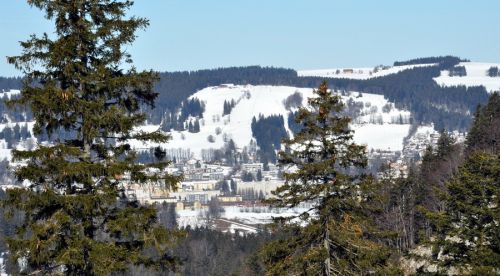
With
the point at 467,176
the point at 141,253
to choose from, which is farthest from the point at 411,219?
the point at 141,253

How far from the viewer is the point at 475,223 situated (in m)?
16.6

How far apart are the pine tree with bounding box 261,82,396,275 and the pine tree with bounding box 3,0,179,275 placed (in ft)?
15.8

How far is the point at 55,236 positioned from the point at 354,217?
24.8 ft

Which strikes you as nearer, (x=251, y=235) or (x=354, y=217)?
(x=354, y=217)

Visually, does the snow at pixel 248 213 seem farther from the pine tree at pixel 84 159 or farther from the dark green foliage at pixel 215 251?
the pine tree at pixel 84 159

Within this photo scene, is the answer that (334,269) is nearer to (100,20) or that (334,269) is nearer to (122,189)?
(122,189)

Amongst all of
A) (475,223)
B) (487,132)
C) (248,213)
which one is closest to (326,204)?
(475,223)

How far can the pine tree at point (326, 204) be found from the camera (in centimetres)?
1703

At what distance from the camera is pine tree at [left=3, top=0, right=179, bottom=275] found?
1223cm

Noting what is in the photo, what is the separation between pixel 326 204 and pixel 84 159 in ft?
21.4

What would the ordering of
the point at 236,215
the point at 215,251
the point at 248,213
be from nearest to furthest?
1. the point at 215,251
2. the point at 236,215
3. the point at 248,213

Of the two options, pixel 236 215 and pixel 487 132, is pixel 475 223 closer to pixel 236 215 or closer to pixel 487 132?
pixel 487 132

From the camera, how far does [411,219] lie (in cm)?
5759

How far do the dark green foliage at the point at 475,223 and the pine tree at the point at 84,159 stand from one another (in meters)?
6.92
